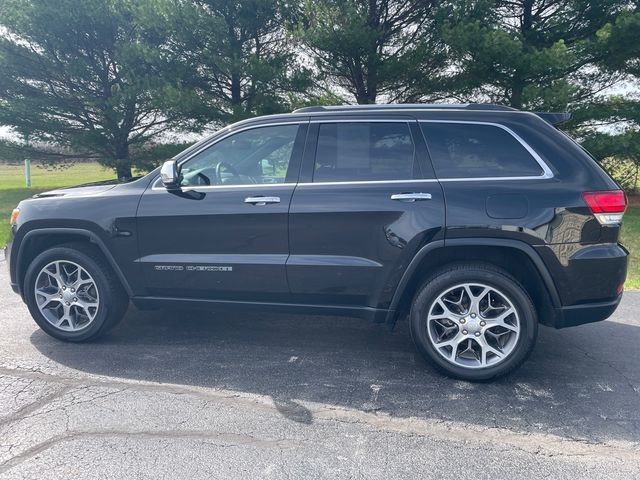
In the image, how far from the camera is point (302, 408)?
3148mm

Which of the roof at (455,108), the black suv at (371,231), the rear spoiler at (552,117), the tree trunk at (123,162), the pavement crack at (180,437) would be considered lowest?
the pavement crack at (180,437)

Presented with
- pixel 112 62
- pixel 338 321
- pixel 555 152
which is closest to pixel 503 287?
pixel 555 152

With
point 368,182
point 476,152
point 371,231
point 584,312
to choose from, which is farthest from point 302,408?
point 476,152

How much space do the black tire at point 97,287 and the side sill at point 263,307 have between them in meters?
0.20

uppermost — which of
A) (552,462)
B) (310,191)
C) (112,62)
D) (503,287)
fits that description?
(112,62)

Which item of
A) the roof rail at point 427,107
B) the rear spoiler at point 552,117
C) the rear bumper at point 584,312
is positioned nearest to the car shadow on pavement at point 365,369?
the rear bumper at point 584,312

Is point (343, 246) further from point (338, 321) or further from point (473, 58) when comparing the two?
point (473, 58)

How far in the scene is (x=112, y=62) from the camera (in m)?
17.8

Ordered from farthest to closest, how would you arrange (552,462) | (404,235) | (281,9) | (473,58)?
(281,9), (473,58), (404,235), (552,462)

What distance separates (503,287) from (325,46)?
1085cm

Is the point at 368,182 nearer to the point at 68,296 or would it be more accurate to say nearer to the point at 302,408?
the point at 302,408

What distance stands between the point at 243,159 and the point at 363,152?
0.96 metres

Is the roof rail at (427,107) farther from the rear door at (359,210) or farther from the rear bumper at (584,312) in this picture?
the rear bumper at (584,312)

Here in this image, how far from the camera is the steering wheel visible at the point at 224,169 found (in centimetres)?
392
